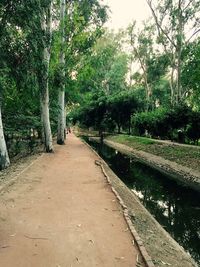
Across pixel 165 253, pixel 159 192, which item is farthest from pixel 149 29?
pixel 165 253

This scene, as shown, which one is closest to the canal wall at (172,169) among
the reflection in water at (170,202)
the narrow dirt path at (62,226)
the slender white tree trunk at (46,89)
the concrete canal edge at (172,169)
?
the concrete canal edge at (172,169)

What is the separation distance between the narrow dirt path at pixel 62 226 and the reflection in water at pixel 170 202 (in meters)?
2.08

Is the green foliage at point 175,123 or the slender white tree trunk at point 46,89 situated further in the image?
the green foliage at point 175,123

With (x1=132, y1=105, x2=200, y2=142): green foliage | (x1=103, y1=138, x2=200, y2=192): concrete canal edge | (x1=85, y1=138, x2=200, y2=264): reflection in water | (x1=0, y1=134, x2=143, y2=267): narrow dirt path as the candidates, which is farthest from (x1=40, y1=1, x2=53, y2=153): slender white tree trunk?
(x1=132, y1=105, x2=200, y2=142): green foliage

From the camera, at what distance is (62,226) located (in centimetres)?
739

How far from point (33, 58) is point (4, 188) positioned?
8.27 meters

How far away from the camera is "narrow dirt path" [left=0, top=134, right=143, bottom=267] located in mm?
5754

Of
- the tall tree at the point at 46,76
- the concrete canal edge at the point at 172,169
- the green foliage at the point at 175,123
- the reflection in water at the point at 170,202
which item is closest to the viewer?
the reflection in water at the point at 170,202

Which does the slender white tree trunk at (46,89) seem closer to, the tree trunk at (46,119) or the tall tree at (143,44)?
the tree trunk at (46,119)

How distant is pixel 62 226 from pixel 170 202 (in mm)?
7218

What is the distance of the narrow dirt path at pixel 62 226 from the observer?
575cm

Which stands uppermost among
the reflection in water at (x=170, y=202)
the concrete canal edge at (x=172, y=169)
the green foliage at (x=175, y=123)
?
the green foliage at (x=175, y=123)

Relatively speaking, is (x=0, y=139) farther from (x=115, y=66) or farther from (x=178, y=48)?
(x=115, y=66)

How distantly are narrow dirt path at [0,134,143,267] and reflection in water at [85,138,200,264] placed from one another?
208 cm
